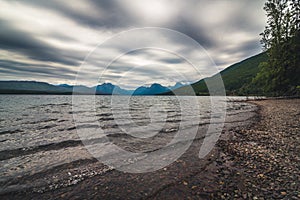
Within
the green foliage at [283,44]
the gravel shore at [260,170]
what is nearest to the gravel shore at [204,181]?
the gravel shore at [260,170]

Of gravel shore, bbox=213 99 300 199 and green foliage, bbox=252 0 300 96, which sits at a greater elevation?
green foliage, bbox=252 0 300 96

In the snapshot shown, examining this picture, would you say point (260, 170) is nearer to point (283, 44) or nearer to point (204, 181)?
point (204, 181)

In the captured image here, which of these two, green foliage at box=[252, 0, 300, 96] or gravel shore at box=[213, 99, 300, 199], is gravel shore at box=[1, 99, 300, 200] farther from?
green foliage at box=[252, 0, 300, 96]

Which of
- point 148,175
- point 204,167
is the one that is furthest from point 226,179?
point 148,175

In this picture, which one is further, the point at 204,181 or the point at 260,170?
the point at 260,170

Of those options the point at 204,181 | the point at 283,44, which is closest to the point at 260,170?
the point at 204,181

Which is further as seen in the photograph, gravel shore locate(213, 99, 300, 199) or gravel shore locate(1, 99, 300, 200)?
gravel shore locate(1, 99, 300, 200)

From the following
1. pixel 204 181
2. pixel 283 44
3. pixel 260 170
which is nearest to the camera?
pixel 204 181

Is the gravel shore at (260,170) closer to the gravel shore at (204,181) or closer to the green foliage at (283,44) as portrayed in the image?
the gravel shore at (204,181)

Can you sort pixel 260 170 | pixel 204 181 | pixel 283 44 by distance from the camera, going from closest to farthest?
pixel 204 181 → pixel 260 170 → pixel 283 44


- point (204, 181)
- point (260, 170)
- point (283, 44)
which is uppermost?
point (283, 44)

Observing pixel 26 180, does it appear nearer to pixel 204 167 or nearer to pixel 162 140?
pixel 204 167

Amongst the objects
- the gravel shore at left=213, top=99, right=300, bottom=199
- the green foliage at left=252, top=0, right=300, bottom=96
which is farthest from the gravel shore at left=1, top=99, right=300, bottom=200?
the green foliage at left=252, top=0, right=300, bottom=96

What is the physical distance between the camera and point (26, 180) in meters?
6.09
